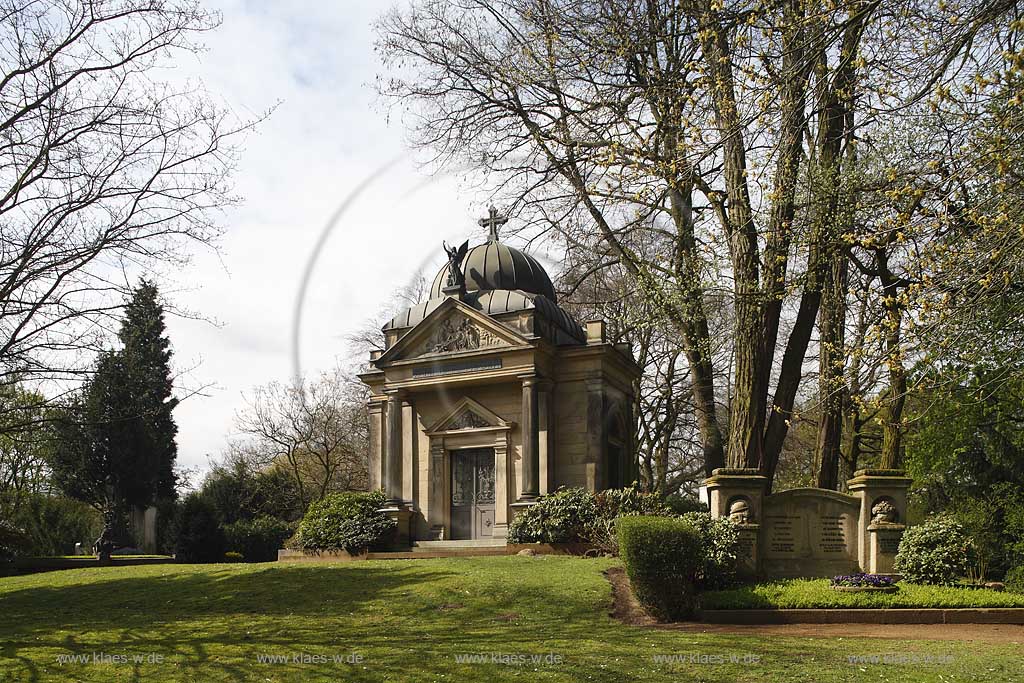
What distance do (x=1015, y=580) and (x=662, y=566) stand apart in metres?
5.57

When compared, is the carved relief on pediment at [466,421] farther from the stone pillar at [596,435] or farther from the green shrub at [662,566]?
the green shrub at [662,566]

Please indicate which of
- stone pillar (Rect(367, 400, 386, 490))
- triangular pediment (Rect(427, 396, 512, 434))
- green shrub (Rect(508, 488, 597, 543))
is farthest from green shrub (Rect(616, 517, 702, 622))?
stone pillar (Rect(367, 400, 386, 490))

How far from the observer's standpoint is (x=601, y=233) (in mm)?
20531

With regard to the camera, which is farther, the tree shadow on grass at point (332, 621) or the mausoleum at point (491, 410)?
the mausoleum at point (491, 410)

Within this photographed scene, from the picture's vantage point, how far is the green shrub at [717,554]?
625 inches

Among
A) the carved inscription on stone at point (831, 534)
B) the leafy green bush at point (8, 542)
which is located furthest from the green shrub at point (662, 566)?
the leafy green bush at point (8, 542)

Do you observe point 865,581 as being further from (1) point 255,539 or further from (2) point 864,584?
(1) point 255,539

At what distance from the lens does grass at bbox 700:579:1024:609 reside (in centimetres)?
1398

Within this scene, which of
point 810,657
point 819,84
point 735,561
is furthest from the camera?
point 735,561

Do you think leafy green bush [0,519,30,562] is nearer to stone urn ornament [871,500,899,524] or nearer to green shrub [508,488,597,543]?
green shrub [508,488,597,543]

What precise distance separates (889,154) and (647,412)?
2038 centimetres

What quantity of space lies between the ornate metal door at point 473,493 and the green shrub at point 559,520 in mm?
2823

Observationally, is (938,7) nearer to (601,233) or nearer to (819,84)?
(819,84)

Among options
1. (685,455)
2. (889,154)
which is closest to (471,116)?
(889,154)
